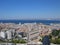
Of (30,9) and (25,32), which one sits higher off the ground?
(30,9)

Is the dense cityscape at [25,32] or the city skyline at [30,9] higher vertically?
the city skyline at [30,9]

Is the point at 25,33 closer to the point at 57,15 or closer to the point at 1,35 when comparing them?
the point at 1,35

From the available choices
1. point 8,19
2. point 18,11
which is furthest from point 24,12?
point 8,19

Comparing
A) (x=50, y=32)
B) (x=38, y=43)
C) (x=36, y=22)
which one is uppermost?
(x=36, y=22)

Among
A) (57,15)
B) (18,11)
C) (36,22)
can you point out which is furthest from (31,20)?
(57,15)

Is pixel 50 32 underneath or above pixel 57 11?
underneath

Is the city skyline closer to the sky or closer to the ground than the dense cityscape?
closer to the sky

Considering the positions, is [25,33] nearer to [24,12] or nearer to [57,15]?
[24,12]
